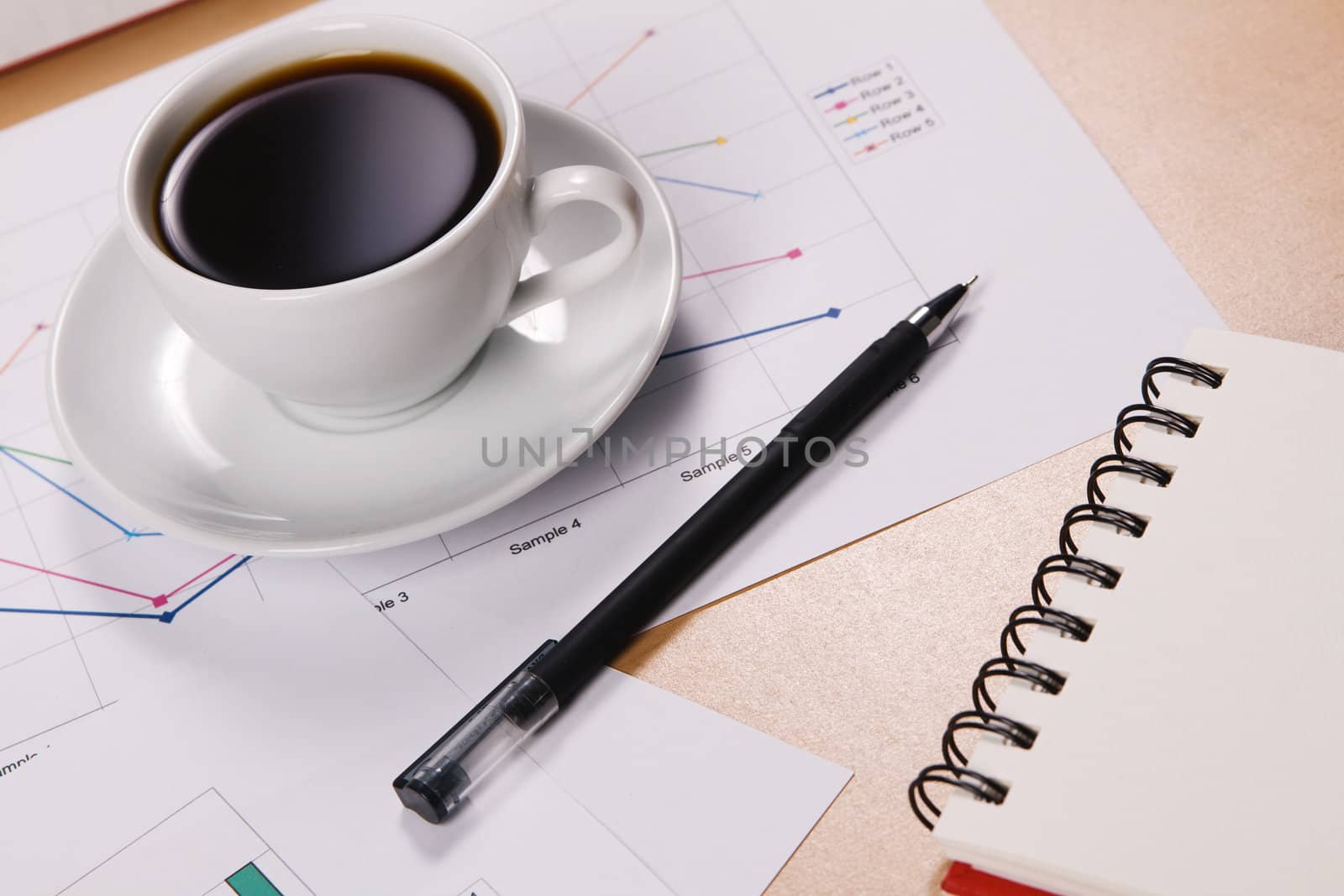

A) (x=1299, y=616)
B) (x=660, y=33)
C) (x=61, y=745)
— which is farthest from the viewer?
(x=660, y=33)

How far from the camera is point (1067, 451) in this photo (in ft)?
1.86

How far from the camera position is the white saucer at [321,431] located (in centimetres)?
51

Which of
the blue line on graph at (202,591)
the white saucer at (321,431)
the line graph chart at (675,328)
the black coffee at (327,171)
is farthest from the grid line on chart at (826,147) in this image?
the blue line on graph at (202,591)

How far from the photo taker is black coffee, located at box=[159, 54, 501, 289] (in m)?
0.51

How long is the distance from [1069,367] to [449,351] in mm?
323

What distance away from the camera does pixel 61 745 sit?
0.52 meters

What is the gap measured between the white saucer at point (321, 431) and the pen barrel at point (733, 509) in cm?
7

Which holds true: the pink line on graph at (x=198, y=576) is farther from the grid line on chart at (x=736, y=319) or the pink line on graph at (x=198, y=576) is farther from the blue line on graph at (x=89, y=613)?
the grid line on chart at (x=736, y=319)

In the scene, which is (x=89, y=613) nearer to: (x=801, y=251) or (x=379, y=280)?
(x=379, y=280)

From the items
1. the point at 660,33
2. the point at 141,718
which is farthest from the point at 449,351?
the point at 660,33

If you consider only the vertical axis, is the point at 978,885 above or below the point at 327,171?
below

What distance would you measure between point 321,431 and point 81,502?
0.15 meters

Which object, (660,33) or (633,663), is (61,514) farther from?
(660,33)

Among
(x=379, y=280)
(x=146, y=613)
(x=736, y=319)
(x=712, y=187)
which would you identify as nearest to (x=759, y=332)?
(x=736, y=319)
